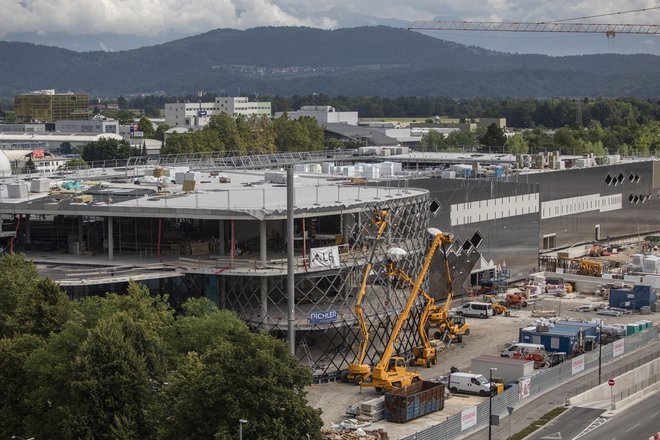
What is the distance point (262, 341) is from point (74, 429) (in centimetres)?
566

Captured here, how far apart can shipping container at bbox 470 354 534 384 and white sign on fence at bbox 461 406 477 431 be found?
6722 millimetres

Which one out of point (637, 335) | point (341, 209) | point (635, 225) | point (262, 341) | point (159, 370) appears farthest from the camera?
point (635, 225)

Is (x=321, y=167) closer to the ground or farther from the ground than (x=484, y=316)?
farther from the ground

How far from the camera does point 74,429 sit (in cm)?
3269

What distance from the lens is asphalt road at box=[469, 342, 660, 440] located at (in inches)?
1532

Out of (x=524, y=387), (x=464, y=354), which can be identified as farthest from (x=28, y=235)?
(x=524, y=387)

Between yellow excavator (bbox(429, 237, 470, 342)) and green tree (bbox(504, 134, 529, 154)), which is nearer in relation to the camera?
yellow excavator (bbox(429, 237, 470, 342))

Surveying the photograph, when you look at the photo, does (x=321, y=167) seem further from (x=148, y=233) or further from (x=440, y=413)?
(x=440, y=413)

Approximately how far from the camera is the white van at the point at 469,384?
144ft

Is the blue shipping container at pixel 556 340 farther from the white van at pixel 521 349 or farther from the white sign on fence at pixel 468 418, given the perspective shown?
the white sign on fence at pixel 468 418

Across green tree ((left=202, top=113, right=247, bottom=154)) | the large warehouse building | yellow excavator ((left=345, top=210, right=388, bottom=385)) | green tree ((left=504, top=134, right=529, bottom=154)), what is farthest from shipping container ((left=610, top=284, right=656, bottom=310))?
green tree ((left=202, top=113, right=247, bottom=154))

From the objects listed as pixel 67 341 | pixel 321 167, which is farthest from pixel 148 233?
pixel 321 167

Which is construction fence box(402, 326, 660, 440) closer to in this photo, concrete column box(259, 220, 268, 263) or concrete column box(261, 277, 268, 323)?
concrete column box(261, 277, 268, 323)

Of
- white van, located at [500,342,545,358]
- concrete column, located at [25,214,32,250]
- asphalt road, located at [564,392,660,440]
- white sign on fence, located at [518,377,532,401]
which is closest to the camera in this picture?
asphalt road, located at [564,392,660,440]
